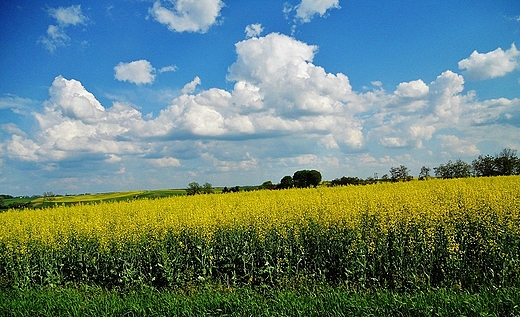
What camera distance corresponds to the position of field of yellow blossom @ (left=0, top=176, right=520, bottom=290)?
27.2 feet

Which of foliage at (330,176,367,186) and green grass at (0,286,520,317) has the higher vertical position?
foliage at (330,176,367,186)

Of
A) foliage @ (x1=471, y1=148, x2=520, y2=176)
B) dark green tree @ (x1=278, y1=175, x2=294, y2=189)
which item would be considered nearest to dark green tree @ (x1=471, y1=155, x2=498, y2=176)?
foliage @ (x1=471, y1=148, x2=520, y2=176)

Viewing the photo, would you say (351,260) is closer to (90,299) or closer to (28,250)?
(90,299)

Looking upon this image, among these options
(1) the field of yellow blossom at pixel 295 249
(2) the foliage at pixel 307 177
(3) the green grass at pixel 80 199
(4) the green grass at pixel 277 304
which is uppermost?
(2) the foliage at pixel 307 177

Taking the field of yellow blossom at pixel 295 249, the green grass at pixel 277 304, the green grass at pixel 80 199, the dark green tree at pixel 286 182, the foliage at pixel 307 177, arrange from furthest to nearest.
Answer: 1. the foliage at pixel 307 177
2. the dark green tree at pixel 286 182
3. the green grass at pixel 80 199
4. the field of yellow blossom at pixel 295 249
5. the green grass at pixel 277 304

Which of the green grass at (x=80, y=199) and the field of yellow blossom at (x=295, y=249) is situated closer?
the field of yellow blossom at (x=295, y=249)

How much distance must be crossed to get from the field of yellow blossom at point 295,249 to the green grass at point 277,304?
953 millimetres

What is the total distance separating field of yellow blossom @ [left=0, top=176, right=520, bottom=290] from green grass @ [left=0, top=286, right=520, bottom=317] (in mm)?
953

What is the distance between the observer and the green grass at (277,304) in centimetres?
596

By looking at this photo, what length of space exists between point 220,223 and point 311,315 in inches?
208

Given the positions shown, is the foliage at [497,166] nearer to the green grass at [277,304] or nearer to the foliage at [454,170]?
the foliage at [454,170]

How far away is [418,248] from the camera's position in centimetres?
856

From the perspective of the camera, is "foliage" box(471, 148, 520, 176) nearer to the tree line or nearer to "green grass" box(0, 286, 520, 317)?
the tree line

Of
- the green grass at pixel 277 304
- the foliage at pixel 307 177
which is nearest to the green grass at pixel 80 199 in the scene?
the foliage at pixel 307 177
